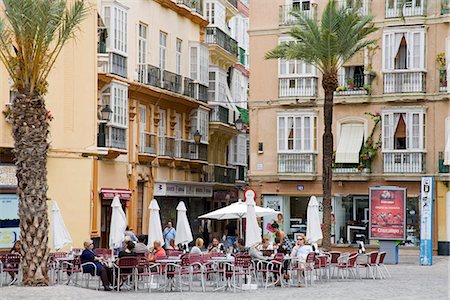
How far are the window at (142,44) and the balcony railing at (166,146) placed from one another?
4.13m

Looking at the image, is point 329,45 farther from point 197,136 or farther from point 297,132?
point 197,136

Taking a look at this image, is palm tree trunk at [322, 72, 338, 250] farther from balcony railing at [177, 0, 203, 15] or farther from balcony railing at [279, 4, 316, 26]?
balcony railing at [177, 0, 203, 15]

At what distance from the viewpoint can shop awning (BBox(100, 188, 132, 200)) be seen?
1612 inches

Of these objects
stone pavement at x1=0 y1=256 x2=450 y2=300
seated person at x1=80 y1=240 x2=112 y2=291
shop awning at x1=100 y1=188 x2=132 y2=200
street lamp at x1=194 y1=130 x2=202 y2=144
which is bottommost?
stone pavement at x1=0 y1=256 x2=450 y2=300

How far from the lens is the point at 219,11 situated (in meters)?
57.8

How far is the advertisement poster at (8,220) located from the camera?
3416cm

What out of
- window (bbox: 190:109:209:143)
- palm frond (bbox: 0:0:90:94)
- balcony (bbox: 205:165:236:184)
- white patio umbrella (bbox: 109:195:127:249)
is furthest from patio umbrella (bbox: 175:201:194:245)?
balcony (bbox: 205:165:236:184)

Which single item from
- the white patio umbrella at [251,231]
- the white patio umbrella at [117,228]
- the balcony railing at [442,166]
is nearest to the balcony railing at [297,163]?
the balcony railing at [442,166]

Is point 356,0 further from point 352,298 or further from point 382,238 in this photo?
point 352,298

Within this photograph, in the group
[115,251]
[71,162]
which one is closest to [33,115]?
[115,251]

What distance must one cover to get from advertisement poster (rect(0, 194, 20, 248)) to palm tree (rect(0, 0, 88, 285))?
32.5 ft

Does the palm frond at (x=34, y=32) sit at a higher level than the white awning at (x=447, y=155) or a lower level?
higher

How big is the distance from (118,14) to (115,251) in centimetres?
1422

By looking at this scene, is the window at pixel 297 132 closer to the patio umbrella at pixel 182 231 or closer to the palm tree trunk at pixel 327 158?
the palm tree trunk at pixel 327 158
